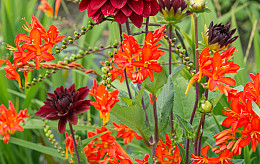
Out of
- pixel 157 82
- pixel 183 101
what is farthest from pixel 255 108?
pixel 183 101

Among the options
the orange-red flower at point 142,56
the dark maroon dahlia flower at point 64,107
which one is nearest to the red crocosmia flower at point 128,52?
the orange-red flower at point 142,56

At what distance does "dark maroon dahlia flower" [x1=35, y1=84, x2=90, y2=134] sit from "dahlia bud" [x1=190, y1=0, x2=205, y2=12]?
0.67 ft

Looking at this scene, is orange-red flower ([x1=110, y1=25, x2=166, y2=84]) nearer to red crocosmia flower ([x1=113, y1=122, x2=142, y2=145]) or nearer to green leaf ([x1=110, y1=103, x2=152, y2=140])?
green leaf ([x1=110, y1=103, x2=152, y2=140])

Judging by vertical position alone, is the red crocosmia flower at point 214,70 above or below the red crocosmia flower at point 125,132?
above

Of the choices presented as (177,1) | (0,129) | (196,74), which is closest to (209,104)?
(196,74)

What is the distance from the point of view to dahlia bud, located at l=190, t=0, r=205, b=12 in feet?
1.09

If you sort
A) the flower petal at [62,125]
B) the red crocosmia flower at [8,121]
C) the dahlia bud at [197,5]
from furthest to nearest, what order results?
1. the red crocosmia flower at [8,121]
2. the flower petal at [62,125]
3. the dahlia bud at [197,5]

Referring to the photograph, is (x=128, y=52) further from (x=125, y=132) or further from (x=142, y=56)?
(x=125, y=132)

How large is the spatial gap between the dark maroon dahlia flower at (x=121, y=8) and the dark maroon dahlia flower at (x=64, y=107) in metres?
0.14

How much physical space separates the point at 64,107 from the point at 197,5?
0.24m

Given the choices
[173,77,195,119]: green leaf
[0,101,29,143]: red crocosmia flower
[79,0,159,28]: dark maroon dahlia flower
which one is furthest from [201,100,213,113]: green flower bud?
[0,101,29,143]: red crocosmia flower

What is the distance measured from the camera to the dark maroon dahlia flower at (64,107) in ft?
1.44

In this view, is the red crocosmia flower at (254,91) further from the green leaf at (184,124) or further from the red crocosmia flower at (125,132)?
the red crocosmia flower at (125,132)

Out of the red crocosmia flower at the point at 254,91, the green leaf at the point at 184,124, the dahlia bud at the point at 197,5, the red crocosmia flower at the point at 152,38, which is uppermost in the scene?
the dahlia bud at the point at 197,5
